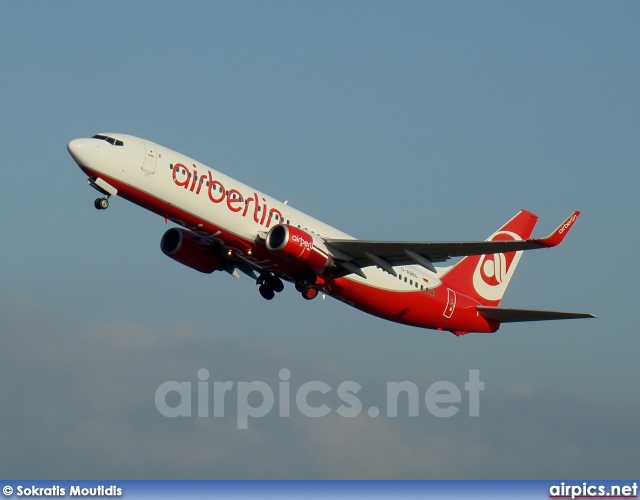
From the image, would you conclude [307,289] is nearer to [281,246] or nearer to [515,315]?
[281,246]

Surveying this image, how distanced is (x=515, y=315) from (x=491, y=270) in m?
5.69

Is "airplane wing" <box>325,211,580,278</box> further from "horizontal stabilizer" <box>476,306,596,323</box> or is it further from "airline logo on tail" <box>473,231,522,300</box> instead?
"airline logo on tail" <box>473,231,522,300</box>

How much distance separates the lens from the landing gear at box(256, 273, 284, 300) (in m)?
56.8

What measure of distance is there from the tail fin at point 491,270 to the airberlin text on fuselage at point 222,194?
12.7m

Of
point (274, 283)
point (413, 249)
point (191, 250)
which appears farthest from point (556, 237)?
point (191, 250)

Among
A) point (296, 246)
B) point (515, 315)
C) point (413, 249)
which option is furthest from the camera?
point (515, 315)

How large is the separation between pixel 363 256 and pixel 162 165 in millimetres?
9552

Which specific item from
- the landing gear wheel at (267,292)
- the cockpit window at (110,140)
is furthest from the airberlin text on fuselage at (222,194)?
the landing gear wheel at (267,292)

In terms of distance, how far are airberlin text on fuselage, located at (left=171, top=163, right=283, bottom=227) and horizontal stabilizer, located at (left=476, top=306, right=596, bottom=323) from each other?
1265cm

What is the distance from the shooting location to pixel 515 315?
190 ft

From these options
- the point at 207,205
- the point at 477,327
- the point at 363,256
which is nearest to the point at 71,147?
the point at 207,205

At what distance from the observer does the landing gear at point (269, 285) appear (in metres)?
56.8

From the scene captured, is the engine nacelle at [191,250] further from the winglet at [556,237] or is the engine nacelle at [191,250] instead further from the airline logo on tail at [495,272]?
the winglet at [556,237]

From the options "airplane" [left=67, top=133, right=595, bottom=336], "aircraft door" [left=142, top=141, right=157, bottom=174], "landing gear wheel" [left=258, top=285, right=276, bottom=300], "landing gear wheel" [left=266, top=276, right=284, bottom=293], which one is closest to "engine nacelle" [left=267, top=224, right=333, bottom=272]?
"airplane" [left=67, top=133, right=595, bottom=336]
